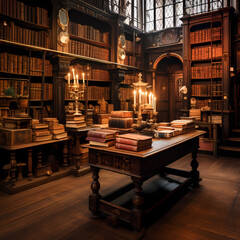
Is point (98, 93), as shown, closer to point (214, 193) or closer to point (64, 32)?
point (64, 32)

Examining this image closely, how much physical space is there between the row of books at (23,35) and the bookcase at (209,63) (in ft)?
12.7

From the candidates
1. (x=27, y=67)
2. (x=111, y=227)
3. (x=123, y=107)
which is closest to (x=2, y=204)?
(x=111, y=227)

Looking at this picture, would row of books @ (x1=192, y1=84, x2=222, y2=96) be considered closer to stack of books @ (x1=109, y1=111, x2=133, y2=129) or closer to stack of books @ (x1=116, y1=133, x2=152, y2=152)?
stack of books @ (x1=109, y1=111, x2=133, y2=129)

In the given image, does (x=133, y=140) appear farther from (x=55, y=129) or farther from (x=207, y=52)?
(x=207, y=52)

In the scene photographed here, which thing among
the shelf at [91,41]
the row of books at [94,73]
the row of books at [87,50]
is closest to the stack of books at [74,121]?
the row of books at [94,73]

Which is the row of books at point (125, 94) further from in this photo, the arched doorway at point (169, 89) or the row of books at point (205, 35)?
the row of books at point (205, 35)

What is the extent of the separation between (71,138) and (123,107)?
8.86 feet

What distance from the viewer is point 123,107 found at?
6.57 meters

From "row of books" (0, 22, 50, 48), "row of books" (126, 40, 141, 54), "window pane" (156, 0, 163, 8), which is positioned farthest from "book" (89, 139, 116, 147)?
"window pane" (156, 0, 163, 8)

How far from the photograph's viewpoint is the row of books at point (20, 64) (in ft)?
13.5

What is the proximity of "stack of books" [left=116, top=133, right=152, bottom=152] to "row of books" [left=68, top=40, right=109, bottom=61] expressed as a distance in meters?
3.67

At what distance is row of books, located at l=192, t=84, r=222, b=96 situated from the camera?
628 cm

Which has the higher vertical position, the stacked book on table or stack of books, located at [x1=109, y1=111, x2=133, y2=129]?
stack of books, located at [x1=109, y1=111, x2=133, y2=129]

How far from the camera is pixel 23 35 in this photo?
4414 millimetres
